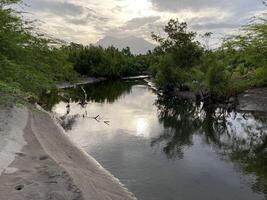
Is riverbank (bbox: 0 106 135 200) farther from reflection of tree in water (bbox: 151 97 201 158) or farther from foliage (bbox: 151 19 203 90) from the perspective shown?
foliage (bbox: 151 19 203 90)

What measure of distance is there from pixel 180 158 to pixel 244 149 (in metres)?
5.59

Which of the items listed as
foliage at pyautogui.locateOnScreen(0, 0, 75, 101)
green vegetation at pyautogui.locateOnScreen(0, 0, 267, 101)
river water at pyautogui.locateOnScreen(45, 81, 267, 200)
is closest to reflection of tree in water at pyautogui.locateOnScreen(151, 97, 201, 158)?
river water at pyautogui.locateOnScreen(45, 81, 267, 200)

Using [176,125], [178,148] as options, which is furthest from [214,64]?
[178,148]

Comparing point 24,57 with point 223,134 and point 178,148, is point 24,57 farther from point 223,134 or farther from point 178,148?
point 223,134

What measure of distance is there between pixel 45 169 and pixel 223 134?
19605mm

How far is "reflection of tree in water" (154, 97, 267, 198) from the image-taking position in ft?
80.5

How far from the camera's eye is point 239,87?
169ft

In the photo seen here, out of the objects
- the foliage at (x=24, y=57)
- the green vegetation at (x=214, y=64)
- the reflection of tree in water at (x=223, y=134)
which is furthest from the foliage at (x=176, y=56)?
the foliage at (x=24, y=57)

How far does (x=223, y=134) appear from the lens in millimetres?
33500

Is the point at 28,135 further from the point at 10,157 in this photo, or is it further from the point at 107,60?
the point at 107,60

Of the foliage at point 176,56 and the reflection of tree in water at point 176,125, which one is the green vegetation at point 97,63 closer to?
the foliage at point 176,56

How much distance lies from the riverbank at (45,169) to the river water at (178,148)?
5.15 feet

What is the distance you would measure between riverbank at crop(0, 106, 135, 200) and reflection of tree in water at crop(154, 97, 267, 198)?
6.63 meters

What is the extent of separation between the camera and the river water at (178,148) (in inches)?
750
